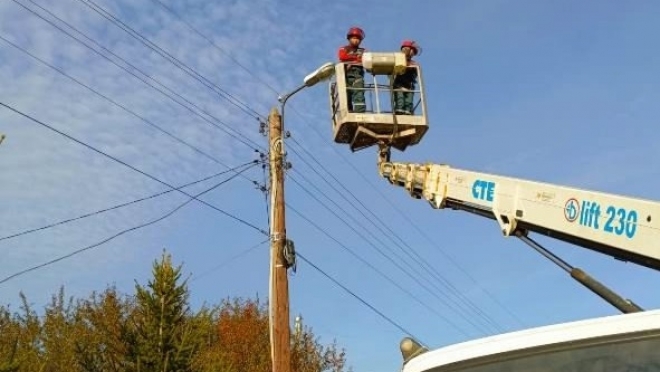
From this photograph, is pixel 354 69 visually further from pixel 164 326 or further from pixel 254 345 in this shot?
pixel 254 345

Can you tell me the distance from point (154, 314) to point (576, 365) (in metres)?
15.9

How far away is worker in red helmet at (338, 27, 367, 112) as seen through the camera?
1142 centimetres

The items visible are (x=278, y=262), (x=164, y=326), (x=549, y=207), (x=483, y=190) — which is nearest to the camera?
(x=549, y=207)

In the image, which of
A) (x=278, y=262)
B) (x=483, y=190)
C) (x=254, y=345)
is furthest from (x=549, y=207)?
(x=254, y=345)

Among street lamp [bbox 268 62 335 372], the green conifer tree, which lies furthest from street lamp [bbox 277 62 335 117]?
the green conifer tree

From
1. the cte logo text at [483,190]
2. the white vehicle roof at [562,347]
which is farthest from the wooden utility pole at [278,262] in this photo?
the white vehicle roof at [562,347]

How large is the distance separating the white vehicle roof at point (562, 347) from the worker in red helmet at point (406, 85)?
8799mm

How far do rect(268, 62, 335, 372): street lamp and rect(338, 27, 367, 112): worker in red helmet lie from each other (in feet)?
1.11

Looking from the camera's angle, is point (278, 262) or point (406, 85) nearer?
point (406, 85)

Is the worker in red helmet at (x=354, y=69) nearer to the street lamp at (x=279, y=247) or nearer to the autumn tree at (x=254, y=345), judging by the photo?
the street lamp at (x=279, y=247)

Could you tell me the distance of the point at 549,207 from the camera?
26.8 feet

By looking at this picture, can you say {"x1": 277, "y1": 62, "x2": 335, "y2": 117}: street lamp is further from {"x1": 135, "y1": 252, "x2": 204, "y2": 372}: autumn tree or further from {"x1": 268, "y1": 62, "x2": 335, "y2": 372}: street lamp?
{"x1": 135, "y1": 252, "x2": 204, "y2": 372}: autumn tree

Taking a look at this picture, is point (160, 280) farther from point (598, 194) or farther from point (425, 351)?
point (425, 351)

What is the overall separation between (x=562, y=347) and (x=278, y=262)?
A: 11.4m
